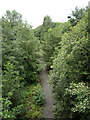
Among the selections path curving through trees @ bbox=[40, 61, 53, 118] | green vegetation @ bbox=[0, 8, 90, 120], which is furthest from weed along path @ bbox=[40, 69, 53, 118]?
green vegetation @ bbox=[0, 8, 90, 120]

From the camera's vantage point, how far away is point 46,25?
24.1 metres

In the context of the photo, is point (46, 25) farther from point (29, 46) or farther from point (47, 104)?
point (47, 104)

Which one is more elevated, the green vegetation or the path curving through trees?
the green vegetation

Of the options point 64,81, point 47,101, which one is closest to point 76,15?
point 47,101

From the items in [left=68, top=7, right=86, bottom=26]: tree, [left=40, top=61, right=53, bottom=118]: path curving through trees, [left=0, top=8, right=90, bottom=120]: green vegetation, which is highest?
[left=68, top=7, right=86, bottom=26]: tree

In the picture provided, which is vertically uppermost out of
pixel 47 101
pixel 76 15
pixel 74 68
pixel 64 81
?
pixel 76 15

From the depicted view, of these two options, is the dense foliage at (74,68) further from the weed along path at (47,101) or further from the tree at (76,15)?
the tree at (76,15)

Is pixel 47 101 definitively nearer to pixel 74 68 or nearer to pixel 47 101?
pixel 47 101

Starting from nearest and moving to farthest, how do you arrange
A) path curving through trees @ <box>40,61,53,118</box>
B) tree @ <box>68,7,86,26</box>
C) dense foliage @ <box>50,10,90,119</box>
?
dense foliage @ <box>50,10,90,119</box> → path curving through trees @ <box>40,61,53,118</box> → tree @ <box>68,7,86,26</box>

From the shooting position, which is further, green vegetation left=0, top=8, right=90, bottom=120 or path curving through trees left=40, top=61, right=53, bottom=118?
path curving through trees left=40, top=61, right=53, bottom=118

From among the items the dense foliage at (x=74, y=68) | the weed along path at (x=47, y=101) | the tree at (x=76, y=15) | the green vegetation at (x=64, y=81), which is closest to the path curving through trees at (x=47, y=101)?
the weed along path at (x=47, y=101)

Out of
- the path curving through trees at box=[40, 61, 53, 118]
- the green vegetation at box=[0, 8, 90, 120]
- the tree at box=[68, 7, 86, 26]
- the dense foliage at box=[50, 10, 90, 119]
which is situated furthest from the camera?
the tree at box=[68, 7, 86, 26]

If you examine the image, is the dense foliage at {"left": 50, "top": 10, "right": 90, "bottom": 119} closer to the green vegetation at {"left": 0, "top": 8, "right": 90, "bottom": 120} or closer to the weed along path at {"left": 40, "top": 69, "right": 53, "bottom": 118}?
the green vegetation at {"left": 0, "top": 8, "right": 90, "bottom": 120}

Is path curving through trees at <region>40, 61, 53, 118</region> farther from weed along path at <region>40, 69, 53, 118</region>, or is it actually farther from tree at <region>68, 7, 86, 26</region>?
tree at <region>68, 7, 86, 26</region>
